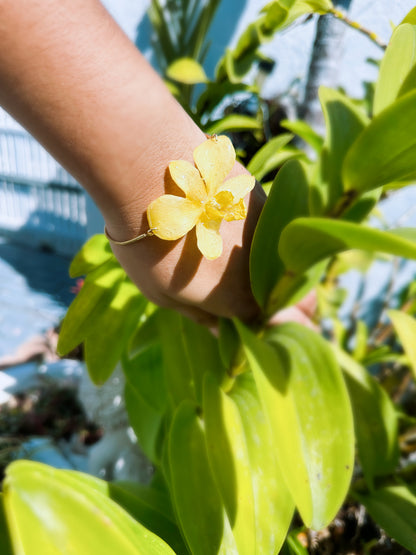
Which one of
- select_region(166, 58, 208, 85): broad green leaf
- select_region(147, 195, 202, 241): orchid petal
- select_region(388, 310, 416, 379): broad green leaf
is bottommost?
select_region(388, 310, 416, 379): broad green leaf

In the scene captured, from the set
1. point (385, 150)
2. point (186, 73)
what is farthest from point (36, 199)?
point (385, 150)

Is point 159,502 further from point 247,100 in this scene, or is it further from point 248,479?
point 247,100

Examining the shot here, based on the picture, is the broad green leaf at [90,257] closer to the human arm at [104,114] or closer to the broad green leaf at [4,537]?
the human arm at [104,114]

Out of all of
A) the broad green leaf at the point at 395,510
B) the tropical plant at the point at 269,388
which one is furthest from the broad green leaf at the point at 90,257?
the broad green leaf at the point at 395,510

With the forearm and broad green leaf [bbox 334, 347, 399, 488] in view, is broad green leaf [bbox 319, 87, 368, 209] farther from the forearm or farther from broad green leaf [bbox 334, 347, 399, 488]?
broad green leaf [bbox 334, 347, 399, 488]

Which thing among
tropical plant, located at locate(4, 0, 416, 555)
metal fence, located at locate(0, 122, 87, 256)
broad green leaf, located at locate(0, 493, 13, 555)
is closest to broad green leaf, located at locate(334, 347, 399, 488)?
tropical plant, located at locate(4, 0, 416, 555)

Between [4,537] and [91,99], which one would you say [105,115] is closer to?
[91,99]

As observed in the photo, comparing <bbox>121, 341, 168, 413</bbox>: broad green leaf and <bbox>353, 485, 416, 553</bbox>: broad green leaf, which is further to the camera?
<bbox>121, 341, 168, 413</bbox>: broad green leaf
